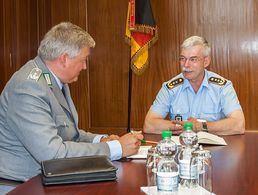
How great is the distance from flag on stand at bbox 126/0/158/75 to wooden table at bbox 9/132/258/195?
7.63 ft

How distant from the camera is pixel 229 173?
165 cm

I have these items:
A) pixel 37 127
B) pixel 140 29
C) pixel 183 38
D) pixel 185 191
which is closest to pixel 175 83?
pixel 140 29

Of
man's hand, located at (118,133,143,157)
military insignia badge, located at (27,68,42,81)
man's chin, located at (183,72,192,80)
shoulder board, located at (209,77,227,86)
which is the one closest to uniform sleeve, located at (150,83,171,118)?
man's chin, located at (183,72,192,80)

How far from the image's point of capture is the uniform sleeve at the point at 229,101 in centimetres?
299

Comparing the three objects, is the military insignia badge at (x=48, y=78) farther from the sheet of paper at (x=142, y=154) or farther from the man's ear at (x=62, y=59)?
the sheet of paper at (x=142, y=154)

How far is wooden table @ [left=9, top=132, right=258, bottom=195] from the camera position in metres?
1.44

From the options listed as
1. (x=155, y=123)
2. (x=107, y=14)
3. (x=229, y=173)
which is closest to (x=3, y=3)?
(x=107, y=14)

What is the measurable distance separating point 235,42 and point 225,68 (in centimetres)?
29

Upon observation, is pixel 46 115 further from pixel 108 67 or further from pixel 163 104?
pixel 108 67

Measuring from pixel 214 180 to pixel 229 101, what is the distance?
1554mm

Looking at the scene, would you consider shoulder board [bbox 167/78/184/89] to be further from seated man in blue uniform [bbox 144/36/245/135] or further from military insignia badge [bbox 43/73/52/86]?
military insignia badge [bbox 43/73/52/86]

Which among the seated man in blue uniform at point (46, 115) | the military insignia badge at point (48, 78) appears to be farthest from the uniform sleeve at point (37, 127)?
the military insignia badge at point (48, 78)

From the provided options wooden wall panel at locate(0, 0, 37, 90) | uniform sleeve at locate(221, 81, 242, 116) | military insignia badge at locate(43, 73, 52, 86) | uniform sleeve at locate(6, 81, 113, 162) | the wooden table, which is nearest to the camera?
the wooden table

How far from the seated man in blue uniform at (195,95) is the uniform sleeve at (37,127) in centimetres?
113
